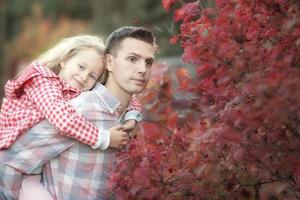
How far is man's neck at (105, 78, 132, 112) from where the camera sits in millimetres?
4207

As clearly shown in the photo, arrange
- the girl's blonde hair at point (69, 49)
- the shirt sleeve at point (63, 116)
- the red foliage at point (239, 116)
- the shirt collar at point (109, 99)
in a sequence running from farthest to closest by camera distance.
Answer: the girl's blonde hair at point (69, 49) → the shirt collar at point (109, 99) → the shirt sleeve at point (63, 116) → the red foliage at point (239, 116)

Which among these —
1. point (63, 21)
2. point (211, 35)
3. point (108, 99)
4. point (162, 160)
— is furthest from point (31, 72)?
point (63, 21)

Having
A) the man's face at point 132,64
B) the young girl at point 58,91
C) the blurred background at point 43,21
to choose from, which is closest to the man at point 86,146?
the man's face at point 132,64

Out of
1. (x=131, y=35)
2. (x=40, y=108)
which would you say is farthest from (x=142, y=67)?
(x=40, y=108)

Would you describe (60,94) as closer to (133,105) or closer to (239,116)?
(133,105)

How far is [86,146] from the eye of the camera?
13.4 feet

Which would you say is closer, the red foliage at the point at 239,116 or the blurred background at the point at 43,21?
the red foliage at the point at 239,116

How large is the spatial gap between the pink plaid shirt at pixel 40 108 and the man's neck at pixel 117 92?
0.56ft

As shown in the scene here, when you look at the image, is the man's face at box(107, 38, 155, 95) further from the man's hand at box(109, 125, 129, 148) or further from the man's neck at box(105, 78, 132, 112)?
the man's hand at box(109, 125, 129, 148)

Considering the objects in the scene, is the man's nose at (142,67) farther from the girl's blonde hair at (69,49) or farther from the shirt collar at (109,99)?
the girl's blonde hair at (69,49)

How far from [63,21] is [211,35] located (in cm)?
3593

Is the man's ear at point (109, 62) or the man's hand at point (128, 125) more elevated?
the man's ear at point (109, 62)

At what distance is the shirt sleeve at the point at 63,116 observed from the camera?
12.9ft

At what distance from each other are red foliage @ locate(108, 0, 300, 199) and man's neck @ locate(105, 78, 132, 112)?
35 centimetres
